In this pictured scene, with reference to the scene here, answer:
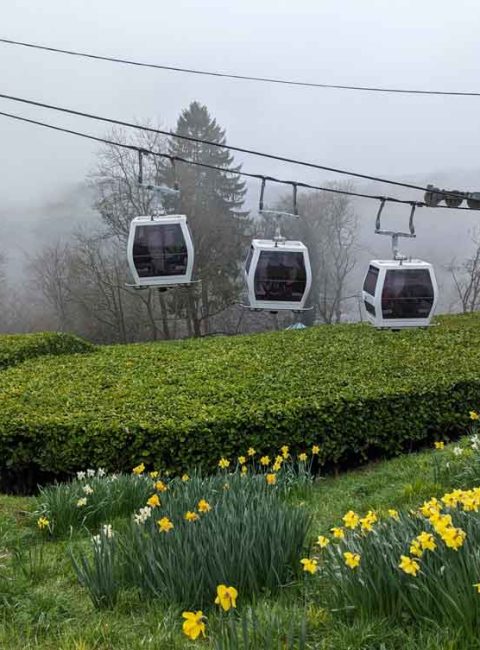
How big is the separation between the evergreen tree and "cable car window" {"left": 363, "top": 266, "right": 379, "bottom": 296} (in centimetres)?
1882

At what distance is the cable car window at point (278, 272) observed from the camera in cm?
553

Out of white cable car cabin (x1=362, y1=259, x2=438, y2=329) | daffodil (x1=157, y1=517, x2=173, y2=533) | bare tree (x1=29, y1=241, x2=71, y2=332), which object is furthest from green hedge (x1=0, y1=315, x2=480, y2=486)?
bare tree (x1=29, y1=241, x2=71, y2=332)

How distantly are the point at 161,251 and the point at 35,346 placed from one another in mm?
6211

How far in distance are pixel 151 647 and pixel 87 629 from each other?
0.37 metres

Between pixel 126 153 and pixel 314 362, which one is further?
pixel 126 153

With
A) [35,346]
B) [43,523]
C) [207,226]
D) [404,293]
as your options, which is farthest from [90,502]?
[207,226]

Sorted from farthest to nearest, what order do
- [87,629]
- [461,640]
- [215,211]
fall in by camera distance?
[215,211] → [87,629] → [461,640]

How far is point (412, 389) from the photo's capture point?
6.21 metres

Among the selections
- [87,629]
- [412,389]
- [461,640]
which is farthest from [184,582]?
[412,389]

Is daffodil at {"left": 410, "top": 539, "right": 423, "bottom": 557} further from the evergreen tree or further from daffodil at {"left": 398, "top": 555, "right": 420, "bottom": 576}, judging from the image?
the evergreen tree

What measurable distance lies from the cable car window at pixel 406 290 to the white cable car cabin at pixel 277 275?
802 mm

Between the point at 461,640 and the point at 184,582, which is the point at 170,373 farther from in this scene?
the point at 461,640

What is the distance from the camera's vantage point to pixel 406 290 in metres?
5.62

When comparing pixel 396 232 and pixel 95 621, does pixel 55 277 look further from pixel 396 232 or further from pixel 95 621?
pixel 95 621
